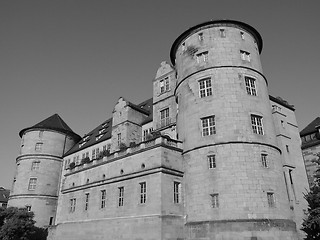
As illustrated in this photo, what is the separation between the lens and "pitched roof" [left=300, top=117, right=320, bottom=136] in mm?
37438

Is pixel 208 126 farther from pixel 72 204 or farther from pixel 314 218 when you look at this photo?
pixel 72 204

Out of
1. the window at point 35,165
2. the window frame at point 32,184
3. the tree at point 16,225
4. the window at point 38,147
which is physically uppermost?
the window at point 38,147

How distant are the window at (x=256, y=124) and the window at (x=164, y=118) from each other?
31.9ft

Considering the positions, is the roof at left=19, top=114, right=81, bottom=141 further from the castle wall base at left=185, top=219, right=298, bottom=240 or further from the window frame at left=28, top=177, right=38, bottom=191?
the castle wall base at left=185, top=219, right=298, bottom=240

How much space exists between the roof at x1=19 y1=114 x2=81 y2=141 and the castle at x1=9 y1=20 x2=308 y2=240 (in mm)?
18179

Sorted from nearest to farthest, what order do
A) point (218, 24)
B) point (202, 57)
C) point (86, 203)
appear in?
point (202, 57) < point (218, 24) < point (86, 203)

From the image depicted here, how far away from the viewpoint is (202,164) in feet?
83.3

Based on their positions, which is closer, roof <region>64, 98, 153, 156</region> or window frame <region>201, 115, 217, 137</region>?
window frame <region>201, 115, 217, 137</region>

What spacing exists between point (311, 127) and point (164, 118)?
20520 millimetres

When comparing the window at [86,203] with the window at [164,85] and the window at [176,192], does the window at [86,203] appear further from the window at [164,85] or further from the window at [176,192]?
the window at [164,85]

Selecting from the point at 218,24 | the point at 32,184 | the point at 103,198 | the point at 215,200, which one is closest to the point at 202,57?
the point at 218,24

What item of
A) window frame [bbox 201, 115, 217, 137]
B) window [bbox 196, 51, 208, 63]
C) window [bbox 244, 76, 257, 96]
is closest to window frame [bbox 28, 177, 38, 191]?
window frame [bbox 201, 115, 217, 137]

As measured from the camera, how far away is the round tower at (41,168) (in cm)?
4716

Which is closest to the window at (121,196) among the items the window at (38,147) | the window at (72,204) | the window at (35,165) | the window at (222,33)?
the window at (72,204)
